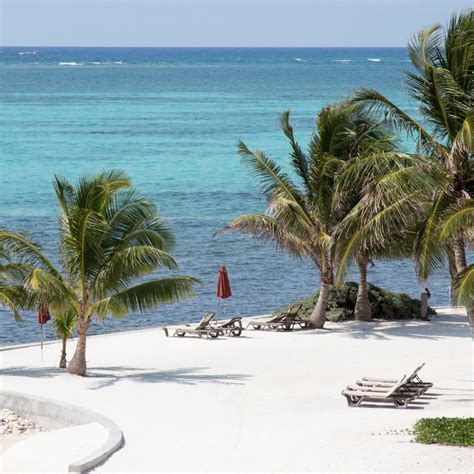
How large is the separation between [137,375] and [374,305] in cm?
790

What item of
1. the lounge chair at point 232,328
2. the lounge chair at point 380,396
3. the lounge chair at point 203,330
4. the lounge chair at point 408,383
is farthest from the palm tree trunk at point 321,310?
the lounge chair at point 380,396

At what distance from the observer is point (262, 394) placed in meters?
18.9

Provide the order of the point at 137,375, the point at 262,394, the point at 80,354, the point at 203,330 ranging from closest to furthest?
the point at 262,394
the point at 80,354
the point at 137,375
the point at 203,330

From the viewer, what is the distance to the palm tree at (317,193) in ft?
81.1

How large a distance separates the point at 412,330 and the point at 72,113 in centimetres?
7643

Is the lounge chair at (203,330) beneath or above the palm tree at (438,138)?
beneath

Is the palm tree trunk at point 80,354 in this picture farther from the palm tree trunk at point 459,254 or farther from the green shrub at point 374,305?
the green shrub at point 374,305

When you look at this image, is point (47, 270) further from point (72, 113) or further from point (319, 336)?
point (72, 113)

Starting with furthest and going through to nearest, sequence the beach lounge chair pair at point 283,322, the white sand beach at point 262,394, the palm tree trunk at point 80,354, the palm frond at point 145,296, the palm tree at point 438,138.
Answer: the beach lounge chair pair at point 283,322
the palm tree trunk at point 80,354
the palm frond at point 145,296
the palm tree at point 438,138
the white sand beach at point 262,394

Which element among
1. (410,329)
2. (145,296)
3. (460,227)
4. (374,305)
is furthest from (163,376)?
(374,305)

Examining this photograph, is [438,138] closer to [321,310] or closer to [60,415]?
[60,415]

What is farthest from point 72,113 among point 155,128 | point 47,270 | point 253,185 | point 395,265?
point 47,270

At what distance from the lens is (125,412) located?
17641 mm

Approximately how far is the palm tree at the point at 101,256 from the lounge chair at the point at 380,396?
153 inches
